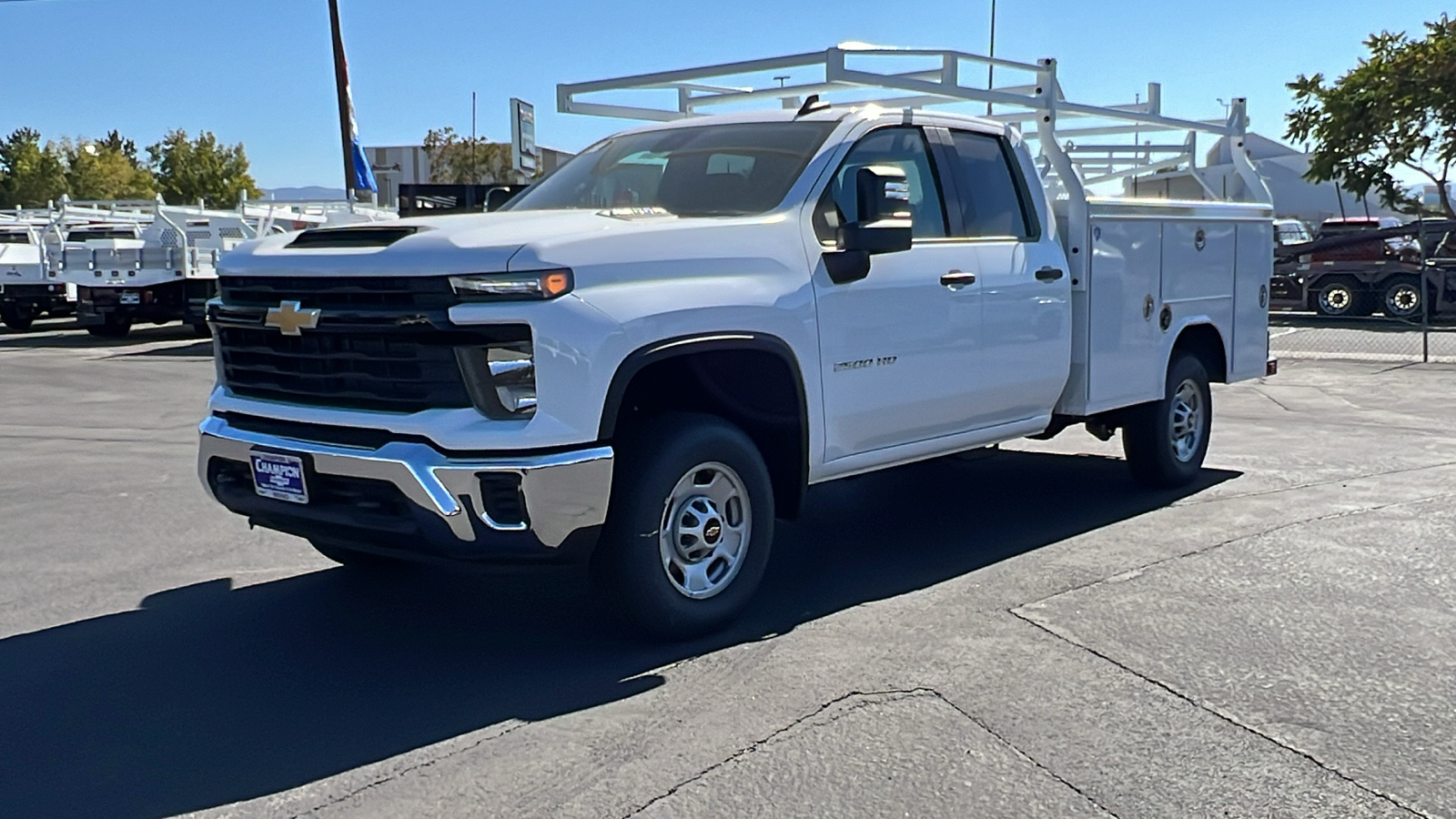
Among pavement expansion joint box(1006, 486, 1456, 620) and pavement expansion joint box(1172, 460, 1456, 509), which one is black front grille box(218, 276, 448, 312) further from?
pavement expansion joint box(1172, 460, 1456, 509)

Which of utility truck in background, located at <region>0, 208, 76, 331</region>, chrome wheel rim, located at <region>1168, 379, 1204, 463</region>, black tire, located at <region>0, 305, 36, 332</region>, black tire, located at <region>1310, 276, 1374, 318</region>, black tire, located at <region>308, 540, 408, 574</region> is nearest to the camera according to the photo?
black tire, located at <region>308, 540, 408, 574</region>

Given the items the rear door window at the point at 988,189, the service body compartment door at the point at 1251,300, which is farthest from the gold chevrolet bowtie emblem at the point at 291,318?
the service body compartment door at the point at 1251,300

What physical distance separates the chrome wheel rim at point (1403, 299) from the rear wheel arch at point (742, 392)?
21577mm

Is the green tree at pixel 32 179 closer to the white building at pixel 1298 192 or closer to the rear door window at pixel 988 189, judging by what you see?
the white building at pixel 1298 192

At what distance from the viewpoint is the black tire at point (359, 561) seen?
19.0 feet

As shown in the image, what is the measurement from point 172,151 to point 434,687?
73.0 metres

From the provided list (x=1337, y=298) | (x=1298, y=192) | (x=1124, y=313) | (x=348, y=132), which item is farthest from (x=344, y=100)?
(x=1298, y=192)

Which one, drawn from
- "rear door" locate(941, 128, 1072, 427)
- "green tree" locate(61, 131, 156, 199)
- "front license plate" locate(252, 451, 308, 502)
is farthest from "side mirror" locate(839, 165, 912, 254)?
"green tree" locate(61, 131, 156, 199)

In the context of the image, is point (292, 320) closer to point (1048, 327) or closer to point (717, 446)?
point (717, 446)

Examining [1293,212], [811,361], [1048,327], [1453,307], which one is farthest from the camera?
[1293,212]

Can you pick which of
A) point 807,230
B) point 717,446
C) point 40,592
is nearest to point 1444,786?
point 717,446

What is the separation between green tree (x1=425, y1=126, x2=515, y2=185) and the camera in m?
58.0

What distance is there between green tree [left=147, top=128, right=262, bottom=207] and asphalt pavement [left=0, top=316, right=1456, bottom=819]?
2496 inches

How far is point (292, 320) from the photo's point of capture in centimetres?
484
